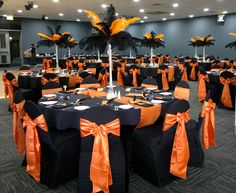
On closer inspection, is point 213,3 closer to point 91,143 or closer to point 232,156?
point 232,156

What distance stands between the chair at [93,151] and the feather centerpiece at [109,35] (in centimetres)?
118

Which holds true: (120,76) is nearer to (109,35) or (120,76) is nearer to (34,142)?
(109,35)

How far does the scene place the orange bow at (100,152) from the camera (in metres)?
2.31

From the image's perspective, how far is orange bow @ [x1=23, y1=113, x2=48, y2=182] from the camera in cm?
260

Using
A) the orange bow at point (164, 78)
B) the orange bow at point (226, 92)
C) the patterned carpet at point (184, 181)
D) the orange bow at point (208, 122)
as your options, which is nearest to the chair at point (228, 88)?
the orange bow at point (226, 92)

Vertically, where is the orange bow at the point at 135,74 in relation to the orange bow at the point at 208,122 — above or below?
above

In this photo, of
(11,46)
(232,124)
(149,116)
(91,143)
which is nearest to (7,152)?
(91,143)

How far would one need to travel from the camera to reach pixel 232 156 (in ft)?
11.4

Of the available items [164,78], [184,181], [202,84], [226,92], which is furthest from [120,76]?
[184,181]

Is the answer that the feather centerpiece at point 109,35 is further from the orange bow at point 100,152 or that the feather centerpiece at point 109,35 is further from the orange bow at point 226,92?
the orange bow at point 226,92

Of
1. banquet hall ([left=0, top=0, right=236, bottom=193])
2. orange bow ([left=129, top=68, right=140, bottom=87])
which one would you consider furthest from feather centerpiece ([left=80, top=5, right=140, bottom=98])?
orange bow ([left=129, top=68, right=140, bottom=87])

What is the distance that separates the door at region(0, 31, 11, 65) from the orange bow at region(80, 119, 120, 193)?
16.8m

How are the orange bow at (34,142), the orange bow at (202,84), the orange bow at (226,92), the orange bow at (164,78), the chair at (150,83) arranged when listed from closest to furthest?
1. the orange bow at (34,142)
2. the chair at (150,83)
3. the orange bow at (226,92)
4. the orange bow at (202,84)
5. the orange bow at (164,78)

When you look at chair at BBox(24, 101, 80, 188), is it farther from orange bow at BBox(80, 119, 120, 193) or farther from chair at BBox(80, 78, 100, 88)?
chair at BBox(80, 78, 100, 88)
